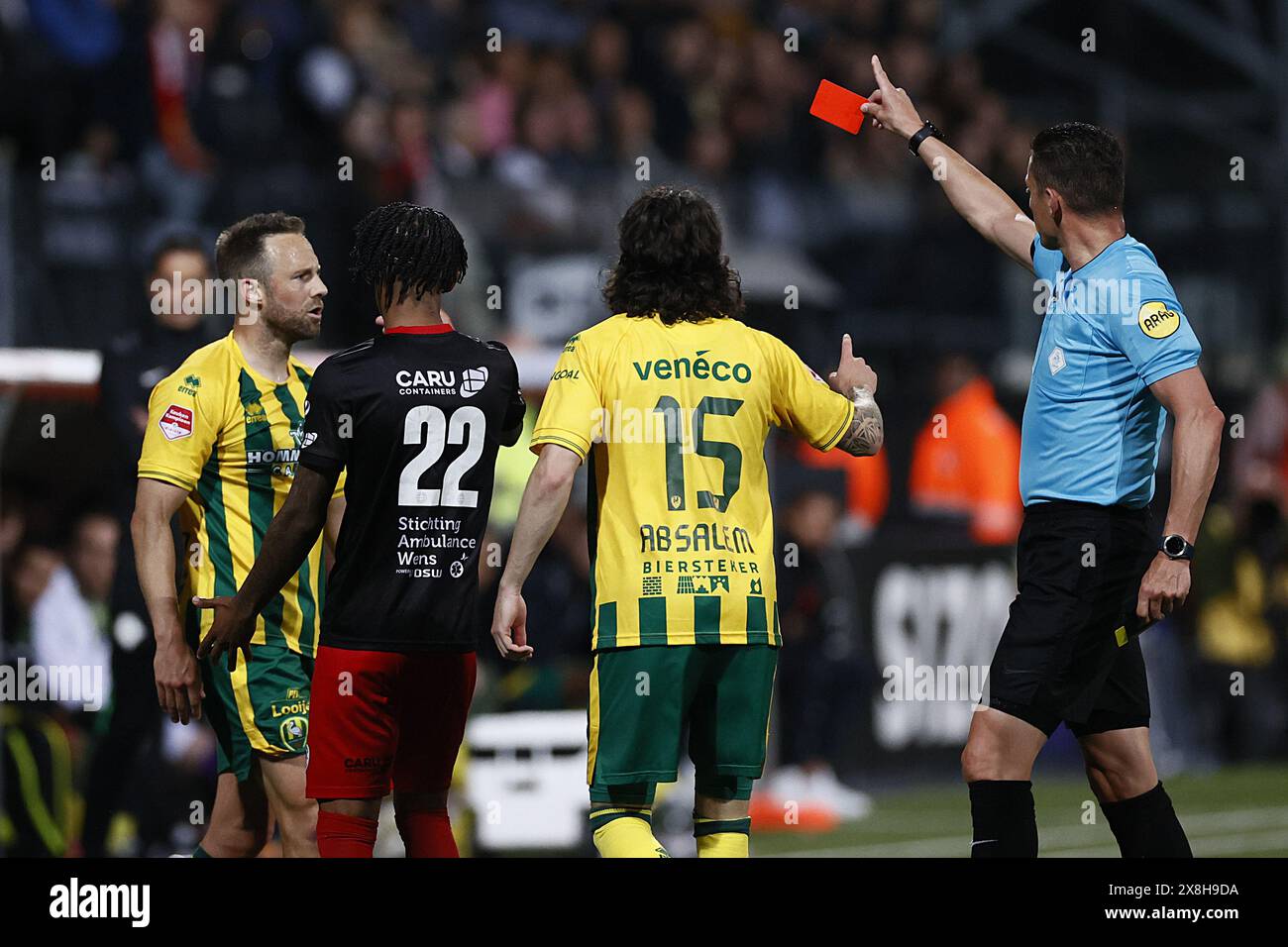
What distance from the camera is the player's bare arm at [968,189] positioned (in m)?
6.27

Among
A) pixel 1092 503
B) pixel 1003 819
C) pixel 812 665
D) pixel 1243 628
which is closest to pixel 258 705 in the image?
pixel 1003 819

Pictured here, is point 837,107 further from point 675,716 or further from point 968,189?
point 675,716

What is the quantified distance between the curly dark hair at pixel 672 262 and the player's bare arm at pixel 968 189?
105 cm

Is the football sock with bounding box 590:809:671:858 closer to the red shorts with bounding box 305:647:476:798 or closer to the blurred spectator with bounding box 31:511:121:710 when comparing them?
the red shorts with bounding box 305:647:476:798

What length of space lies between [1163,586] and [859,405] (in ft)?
3.31

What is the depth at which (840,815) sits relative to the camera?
11039 millimetres

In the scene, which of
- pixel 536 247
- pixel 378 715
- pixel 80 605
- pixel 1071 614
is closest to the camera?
pixel 378 715

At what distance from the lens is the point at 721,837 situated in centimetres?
544

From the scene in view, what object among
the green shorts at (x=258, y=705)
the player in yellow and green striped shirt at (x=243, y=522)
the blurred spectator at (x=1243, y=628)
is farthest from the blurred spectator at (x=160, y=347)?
the blurred spectator at (x=1243, y=628)

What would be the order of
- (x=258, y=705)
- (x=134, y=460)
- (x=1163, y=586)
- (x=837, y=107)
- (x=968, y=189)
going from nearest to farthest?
(x=1163, y=586) < (x=258, y=705) < (x=837, y=107) < (x=968, y=189) < (x=134, y=460)

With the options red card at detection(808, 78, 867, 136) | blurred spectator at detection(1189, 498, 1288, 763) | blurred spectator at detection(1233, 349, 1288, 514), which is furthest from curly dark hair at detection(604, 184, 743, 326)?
blurred spectator at detection(1233, 349, 1288, 514)

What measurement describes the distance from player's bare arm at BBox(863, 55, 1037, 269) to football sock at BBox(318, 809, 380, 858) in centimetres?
267

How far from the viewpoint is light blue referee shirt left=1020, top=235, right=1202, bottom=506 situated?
560 centimetres

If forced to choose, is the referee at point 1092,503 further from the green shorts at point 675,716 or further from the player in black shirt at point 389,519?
the player in black shirt at point 389,519
